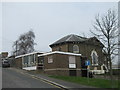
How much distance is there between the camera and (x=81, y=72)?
3678 cm

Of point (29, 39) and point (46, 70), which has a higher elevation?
point (29, 39)

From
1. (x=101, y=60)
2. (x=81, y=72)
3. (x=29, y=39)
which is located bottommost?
(x=81, y=72)

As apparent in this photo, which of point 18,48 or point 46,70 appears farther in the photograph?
point 18,48

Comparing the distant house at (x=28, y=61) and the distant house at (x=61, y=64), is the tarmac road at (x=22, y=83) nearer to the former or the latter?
the distant house at (x=61, y=64)

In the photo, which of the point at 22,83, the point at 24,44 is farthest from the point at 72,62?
the point at 24,44

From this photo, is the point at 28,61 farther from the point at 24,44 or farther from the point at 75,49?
the point at 24,44

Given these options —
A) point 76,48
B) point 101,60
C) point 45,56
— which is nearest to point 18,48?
point 76,48

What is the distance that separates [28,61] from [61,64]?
9.40 meters

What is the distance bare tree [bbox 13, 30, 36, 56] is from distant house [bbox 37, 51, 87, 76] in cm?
2978

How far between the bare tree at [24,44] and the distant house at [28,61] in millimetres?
21346

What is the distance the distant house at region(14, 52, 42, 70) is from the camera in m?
38.1

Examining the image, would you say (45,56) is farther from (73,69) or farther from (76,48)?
(76,48)

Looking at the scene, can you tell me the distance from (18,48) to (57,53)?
3713 centimetres

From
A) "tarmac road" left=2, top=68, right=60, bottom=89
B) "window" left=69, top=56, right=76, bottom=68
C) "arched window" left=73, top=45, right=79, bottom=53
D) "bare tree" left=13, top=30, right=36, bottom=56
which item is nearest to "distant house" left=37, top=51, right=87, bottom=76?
"window" left=69, top=56, right=76, bottom=68
